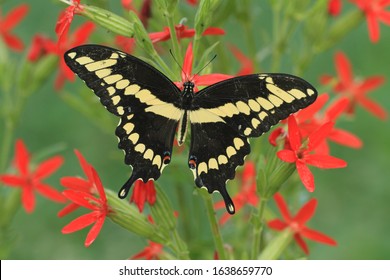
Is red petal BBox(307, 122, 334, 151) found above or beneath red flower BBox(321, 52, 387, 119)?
beneath

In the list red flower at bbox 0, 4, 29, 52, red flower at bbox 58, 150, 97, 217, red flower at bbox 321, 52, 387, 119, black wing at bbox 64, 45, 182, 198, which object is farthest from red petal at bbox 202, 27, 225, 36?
red flower at bbox 0, 4, 29, 52

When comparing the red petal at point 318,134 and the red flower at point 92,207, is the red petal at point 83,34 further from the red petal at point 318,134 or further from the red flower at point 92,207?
the red petal at point 318,134

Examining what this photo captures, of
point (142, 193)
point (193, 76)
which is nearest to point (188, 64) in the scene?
point (193, 76)

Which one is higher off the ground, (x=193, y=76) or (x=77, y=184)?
(x=193, y=76)

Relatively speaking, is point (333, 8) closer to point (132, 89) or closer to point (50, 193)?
point (132, 89)

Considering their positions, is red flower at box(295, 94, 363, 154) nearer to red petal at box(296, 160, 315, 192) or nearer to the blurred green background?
red petal at box(296, 160, 315, 192)

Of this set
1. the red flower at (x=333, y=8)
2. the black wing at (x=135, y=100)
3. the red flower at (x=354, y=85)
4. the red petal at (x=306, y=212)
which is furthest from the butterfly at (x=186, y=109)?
the red flower at (x=354, y=85)
